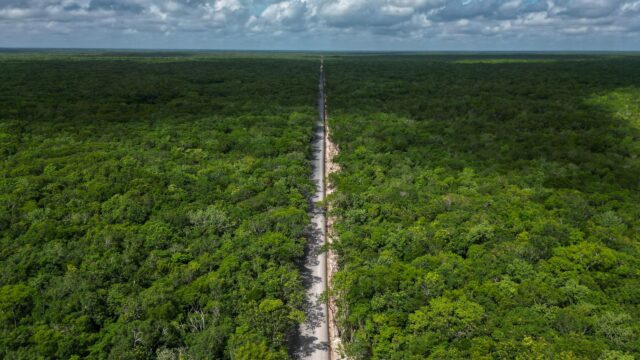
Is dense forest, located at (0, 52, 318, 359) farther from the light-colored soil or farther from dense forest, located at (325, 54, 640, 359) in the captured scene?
dense forest, located at (325, 54, 640, 359)

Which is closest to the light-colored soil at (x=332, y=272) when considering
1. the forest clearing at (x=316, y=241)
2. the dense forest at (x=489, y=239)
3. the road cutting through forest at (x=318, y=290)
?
the road cutting through forest at (x=318, y=290)

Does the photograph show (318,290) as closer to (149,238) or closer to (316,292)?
(316,292)

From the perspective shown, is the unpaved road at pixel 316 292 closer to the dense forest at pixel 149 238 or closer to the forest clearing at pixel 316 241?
the forest clearing at pixel 316 241

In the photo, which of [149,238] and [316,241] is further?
[316,241]

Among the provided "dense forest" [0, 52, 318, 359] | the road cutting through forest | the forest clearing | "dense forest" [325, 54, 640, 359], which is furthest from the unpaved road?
"dense forest" [325, 54, 640, 359]

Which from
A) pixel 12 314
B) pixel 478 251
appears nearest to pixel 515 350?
pixel 478 251

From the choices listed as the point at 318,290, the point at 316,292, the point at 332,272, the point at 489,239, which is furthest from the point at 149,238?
the point at 489,239
